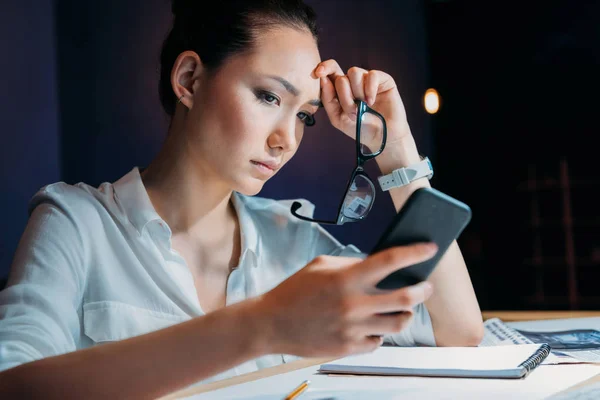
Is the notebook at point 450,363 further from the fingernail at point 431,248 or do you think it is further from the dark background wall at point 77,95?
the dark background wall at point 77,95

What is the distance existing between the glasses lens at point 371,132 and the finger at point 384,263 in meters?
0.71

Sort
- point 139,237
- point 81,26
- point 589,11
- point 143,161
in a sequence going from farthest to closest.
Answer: point 589,11 → point 143,161 → point 81,26 → point 139,237

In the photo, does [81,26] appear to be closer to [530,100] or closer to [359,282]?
[359,282]

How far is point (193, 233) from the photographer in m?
1.35

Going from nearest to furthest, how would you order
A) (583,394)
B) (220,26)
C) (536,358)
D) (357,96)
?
(583,394)
(536,358)
(220,26)
(357,96)

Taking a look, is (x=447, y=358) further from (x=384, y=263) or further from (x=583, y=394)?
(x=384, y=263)

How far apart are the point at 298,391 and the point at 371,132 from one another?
0.71 m

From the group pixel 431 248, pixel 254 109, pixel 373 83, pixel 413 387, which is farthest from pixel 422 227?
pixel 373 83

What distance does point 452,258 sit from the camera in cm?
127

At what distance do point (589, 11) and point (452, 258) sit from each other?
106 inches

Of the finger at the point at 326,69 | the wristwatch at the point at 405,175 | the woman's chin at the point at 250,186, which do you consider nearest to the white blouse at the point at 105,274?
the woman's chin at the point at 250,186

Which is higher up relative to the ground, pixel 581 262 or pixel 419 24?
pixel 419 24

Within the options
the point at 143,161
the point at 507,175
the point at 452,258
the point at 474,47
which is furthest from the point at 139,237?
the point at 507,175

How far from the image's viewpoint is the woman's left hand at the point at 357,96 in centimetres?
134
